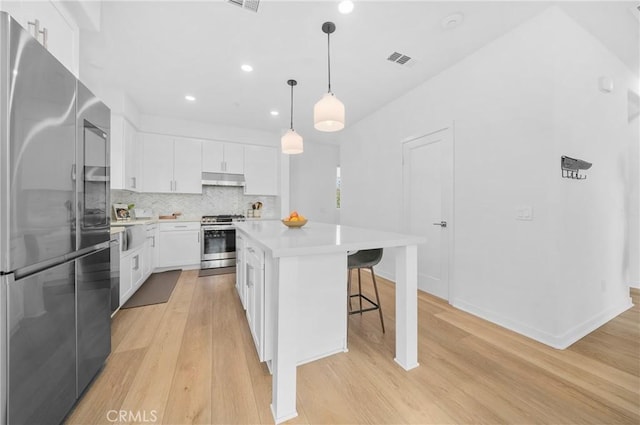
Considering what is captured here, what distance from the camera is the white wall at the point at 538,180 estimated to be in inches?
77.9

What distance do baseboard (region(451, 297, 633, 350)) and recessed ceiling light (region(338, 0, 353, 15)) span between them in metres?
2.94

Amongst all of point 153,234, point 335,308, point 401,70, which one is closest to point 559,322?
point 335,308

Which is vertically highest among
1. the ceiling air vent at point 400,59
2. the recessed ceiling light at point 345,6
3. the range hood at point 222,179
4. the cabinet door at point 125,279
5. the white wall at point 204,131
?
the ceiling air vent at point 400,59

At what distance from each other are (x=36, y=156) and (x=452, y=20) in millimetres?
2864

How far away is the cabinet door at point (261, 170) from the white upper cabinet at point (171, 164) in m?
0.87

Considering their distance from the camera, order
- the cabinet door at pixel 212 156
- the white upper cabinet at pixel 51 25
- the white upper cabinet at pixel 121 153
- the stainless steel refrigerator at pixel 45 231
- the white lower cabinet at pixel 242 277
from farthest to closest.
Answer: the cabinet door at pixel 212 156, the white upper cabinet at pixel 121 153, the white lower cabinet at pixel 242 277, the white upper cabinet at pixel 51 25, the stainless steel refrigerator at pixel 45 231

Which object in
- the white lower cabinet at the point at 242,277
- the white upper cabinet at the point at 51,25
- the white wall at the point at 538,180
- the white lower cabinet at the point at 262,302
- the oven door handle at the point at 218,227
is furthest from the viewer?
the oven door handle at the point at 218,227

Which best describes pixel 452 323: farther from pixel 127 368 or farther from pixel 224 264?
pixel 224 264

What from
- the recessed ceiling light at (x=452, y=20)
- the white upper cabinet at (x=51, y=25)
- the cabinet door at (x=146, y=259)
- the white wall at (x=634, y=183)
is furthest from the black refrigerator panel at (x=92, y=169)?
the white wall at (x=634, y=183)

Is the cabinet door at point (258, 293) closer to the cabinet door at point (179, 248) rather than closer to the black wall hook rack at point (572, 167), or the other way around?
the black wall hook rack at point (572, 167)

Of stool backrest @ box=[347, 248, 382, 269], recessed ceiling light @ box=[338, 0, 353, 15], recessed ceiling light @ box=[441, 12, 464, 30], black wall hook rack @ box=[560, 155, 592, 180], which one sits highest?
recessed ceiling light @ box=[441, 12, 464, 30]

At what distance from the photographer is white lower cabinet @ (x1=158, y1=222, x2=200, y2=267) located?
4090mm

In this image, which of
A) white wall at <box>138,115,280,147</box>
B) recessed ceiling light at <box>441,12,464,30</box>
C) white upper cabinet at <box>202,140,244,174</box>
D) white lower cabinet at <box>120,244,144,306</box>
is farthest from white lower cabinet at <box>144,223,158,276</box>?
recessed ceiling light at <box>441,12,464,30</box>

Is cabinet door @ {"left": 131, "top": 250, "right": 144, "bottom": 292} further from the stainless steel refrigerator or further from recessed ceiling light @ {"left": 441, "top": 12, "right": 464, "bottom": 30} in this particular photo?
recessed ceiling light @ {"left": 441, "top": 12, "right": 464, "bottom": 30}
